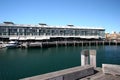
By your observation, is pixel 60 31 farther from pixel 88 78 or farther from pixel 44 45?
pixel 88 78

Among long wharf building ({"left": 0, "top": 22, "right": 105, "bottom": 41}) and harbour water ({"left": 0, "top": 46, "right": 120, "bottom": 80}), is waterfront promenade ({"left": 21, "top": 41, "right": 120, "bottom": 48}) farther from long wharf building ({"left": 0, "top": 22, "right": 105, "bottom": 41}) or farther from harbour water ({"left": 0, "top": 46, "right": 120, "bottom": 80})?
harbour water ({"left": 0, "top": 46, "right": 120, "bottom": 80})

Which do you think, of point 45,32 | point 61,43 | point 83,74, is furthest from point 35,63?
point 45,32

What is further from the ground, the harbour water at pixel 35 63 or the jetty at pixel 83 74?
the jetty at pixel 83 74

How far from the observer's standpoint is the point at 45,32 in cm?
8669

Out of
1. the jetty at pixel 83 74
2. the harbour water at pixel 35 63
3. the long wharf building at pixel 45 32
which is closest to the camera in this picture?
the jetty at pixel 83 74

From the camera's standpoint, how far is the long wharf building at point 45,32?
80.1 meters

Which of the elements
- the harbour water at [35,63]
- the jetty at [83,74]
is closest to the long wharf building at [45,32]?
→ the harbour water at [35,63]

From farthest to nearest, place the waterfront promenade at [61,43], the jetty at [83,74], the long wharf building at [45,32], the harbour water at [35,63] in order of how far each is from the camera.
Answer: the long wharf building at [45,32], the waterfront promenade at [61,43], the harbour water at [35,63], the jetty at [83,74]

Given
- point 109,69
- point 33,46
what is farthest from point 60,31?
point 109,69

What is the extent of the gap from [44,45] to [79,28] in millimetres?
34187

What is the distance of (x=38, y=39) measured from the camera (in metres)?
83.6

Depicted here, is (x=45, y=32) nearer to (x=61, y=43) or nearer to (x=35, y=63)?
(x=61, y=43)

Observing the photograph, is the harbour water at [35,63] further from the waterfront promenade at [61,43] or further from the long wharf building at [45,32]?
the long wharf building at [45,32]

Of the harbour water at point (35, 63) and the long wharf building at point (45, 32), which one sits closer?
the harbour water at point (35, 63)
